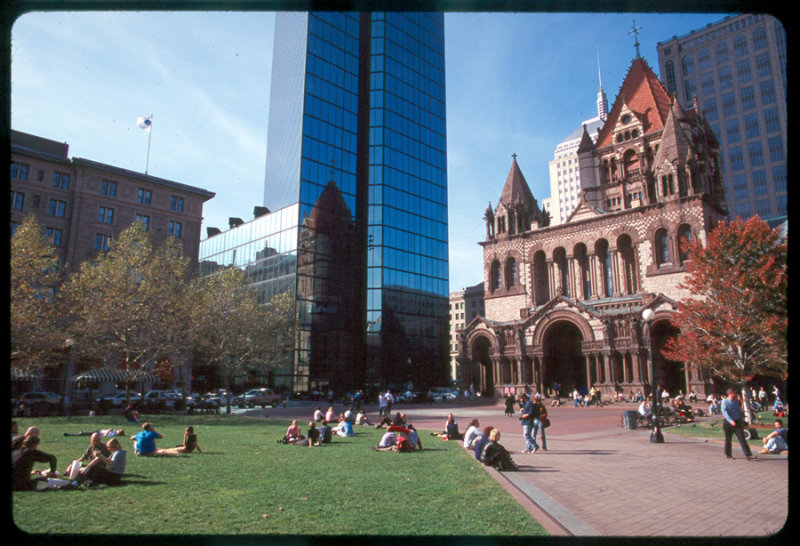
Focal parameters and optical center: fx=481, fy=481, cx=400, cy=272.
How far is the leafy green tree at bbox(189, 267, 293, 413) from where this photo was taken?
1363 inches

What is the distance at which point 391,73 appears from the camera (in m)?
66.2

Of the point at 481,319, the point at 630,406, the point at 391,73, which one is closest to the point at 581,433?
the point at 630,406

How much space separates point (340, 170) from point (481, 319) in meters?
26.4

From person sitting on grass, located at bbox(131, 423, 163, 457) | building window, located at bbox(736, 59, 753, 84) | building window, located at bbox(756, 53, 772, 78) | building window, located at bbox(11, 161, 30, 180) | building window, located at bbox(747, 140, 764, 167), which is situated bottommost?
person sitting on grass, located at bbox(131, 423, 163, 457)

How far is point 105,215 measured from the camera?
50719 mm

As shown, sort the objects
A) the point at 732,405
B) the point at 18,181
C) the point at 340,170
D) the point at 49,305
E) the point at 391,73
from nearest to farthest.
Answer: the point at 732,405, the point at 49,305, the point at 18,181, the point at 340,170, the point at 391,73

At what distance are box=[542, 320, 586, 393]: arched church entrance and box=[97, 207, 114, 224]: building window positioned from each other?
4671 centimetres

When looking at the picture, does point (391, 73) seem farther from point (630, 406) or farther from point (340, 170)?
point (630, 406)

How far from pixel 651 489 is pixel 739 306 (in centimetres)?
1670

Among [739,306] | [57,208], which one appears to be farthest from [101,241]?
[739,306]

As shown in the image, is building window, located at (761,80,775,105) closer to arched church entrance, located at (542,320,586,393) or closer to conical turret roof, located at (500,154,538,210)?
conical turret roof, located at (500,154,538,210)

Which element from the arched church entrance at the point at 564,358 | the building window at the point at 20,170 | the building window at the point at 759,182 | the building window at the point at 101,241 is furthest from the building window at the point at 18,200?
the building window at the point at 759,182

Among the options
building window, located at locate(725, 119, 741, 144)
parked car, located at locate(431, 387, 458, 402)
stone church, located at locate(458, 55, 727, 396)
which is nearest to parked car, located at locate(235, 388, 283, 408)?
parked car, located at locate(431, 387, 458, 402)

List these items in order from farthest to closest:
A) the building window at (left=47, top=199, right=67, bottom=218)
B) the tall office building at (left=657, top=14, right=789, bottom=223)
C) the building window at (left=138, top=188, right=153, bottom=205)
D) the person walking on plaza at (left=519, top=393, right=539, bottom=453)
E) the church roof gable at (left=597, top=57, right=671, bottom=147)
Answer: the tall office building at (left=657, top=14, right=789, bottom=223) < the church roof gable at (left=597, top=57, right=671, bottom=147) < the building window at (left=138, top=188, right=153, bottom=205) < the building window at (left=47, top=199, right=67, bottom=218) < the person walking on plaza at (left=519, top=393, right=539, bottom=453)
